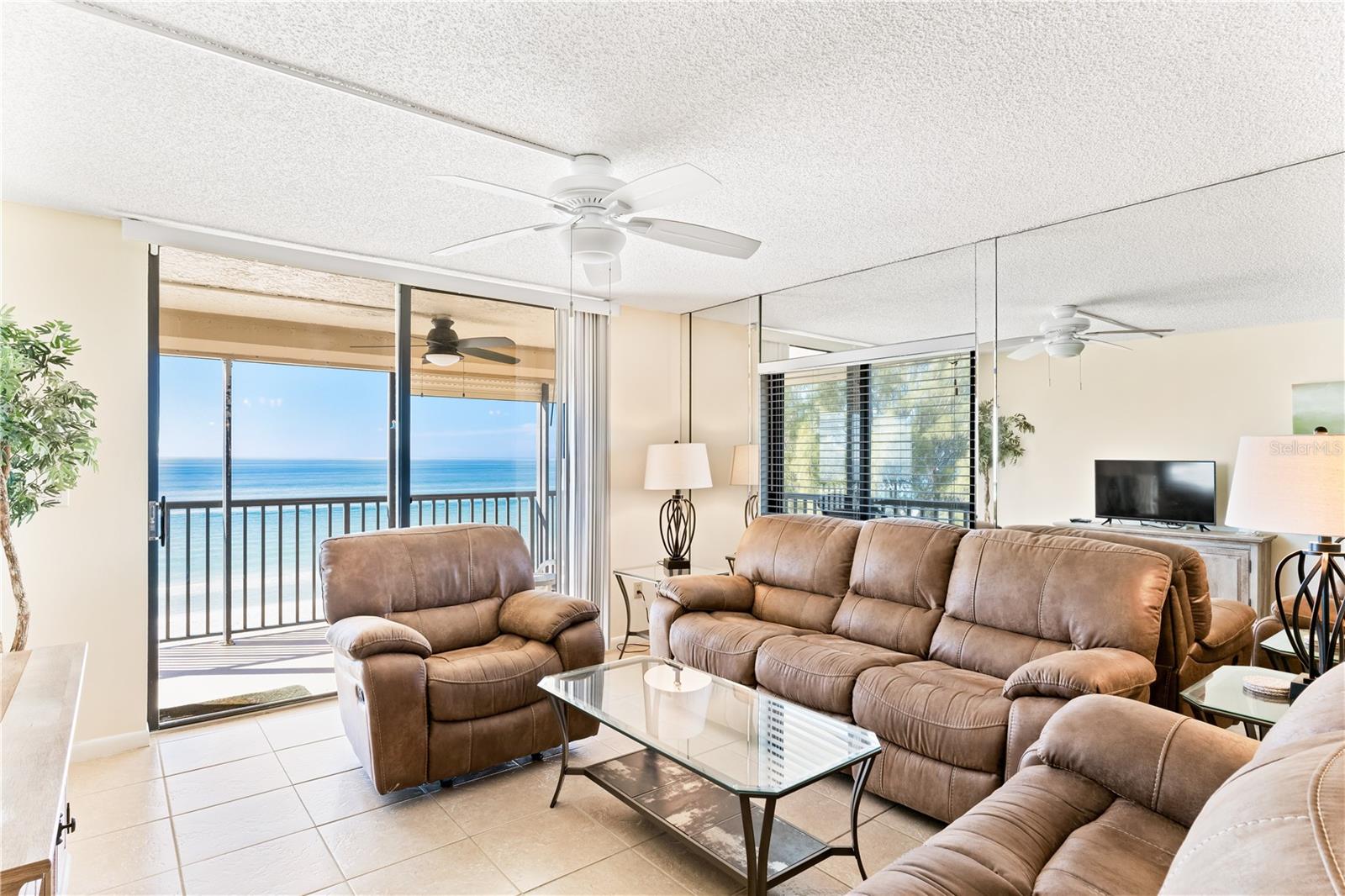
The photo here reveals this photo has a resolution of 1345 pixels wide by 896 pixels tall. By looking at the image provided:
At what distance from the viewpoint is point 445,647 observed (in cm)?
317

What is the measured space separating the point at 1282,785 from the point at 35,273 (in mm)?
4326

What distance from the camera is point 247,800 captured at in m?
2.70

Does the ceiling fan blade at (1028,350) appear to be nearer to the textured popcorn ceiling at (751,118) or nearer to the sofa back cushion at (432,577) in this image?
the textured popcorn ceiling at (751,118)

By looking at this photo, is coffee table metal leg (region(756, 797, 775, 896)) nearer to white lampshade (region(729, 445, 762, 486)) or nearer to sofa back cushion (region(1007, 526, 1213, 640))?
sofa back cushion (region(1007, 526, 1213, 640))

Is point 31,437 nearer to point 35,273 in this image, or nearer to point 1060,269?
point 35,273

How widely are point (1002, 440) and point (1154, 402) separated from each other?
0.68 metres

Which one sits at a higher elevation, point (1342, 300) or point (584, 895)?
point (1342, 300)

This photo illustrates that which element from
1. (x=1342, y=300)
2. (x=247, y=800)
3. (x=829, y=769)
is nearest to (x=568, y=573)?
(x=247, y=800)

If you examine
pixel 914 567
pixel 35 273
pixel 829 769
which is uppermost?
pixel 35 273

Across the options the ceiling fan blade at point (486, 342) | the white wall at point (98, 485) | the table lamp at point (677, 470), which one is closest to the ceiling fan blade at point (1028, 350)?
the table lamp at point (677, 470)

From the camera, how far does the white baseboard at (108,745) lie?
3104 mm

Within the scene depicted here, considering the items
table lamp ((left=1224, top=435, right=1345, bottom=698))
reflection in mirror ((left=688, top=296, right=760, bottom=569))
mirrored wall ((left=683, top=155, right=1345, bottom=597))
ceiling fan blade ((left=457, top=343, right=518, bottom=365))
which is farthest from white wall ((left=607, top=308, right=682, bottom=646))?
table lamp ((left=1224, top=435, right=1345, bottom=698))

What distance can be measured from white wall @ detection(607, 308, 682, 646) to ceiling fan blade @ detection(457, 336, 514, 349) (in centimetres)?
77

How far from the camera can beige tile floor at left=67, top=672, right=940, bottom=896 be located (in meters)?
2.17
